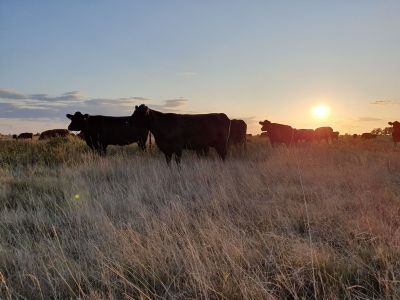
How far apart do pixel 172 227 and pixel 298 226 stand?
1.59m

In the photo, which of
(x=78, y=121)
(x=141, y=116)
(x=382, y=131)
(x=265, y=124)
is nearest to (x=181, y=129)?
(x=141, y=116)

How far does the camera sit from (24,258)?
14.5 feet

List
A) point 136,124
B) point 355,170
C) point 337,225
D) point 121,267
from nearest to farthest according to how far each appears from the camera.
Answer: point 121,267 < point 337,225 < point 355,170 < point 136,124

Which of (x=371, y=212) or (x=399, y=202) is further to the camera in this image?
(x=399, y=202)

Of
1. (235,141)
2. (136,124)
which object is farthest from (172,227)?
(235,141)

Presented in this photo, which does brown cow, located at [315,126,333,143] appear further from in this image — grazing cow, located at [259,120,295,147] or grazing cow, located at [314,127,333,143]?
grazing cow, located at [259,120,295,147]

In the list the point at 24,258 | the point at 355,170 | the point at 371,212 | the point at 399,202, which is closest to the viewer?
the point at 24,258

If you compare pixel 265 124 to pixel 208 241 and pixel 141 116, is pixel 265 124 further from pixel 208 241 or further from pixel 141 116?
pixel 208 241

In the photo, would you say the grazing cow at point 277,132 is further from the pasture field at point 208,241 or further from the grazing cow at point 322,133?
the pasture field at point 208,241

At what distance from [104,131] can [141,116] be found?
5709 mm

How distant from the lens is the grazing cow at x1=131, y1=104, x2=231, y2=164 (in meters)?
14.4

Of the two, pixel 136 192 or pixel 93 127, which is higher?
pixel 93 127

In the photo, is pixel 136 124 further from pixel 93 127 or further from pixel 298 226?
pixel 298 226

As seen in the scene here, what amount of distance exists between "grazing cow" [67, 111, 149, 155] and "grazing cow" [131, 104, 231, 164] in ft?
16.2
